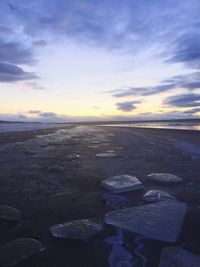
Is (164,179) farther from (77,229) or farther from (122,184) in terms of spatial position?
(77,229)

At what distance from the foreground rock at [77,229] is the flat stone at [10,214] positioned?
0.70m

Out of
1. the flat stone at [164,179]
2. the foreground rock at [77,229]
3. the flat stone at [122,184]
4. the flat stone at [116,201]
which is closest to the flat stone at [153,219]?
the foreground rock at [77,229]

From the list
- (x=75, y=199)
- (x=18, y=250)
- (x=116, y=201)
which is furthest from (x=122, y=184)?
(x=18, y=250)

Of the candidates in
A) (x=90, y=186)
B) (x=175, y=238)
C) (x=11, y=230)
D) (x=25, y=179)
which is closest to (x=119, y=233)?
(x=175, y=238)

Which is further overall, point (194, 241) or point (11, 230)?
point (11, 230)

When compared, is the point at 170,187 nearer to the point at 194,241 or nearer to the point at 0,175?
the point at 194,241

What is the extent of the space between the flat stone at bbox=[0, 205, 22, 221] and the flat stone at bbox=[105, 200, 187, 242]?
1.31 m

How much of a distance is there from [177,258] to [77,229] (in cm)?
129

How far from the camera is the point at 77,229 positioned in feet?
11.8

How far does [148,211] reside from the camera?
14.0 ft

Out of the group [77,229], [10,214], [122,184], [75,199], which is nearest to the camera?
[77,229]

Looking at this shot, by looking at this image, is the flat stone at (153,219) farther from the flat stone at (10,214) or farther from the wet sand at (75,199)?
the flat stone at (10,214)

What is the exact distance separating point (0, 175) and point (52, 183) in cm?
166

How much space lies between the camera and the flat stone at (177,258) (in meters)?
2.84
